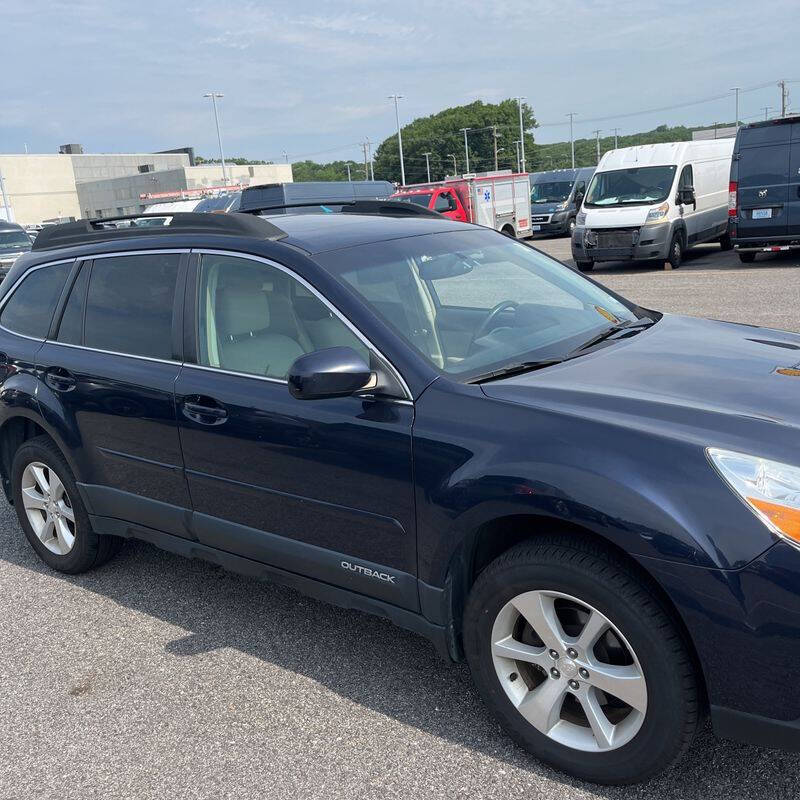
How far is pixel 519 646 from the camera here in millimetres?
2666

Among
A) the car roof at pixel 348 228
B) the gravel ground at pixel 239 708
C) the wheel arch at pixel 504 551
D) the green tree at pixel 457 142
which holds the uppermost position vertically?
the green tree at pixel 457 142

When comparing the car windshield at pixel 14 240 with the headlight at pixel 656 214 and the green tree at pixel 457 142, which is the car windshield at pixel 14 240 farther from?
the green tree at pixel 457 142

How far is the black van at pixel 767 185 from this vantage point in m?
13.9

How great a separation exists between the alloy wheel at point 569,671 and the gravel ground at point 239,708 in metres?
0.19

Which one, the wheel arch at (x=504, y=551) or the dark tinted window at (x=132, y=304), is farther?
the dark tinted window at (x=132, y=304)

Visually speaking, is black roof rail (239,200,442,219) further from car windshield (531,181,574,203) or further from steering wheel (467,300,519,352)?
car windshield (531,181,574,203)

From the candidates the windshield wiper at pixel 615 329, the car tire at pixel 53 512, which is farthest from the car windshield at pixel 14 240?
the windshield wiper at pixel 615 329

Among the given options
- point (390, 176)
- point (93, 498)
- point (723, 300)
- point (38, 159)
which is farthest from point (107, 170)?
point (93, 498)

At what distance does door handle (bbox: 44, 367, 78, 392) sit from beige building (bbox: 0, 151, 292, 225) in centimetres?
6699

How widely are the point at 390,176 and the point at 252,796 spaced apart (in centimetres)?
12791

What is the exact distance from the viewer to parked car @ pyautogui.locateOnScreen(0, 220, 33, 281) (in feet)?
70.0

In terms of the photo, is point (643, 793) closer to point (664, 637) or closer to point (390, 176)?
point (664, 637)

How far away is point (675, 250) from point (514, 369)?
14.3m

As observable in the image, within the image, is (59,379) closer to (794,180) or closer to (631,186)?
(794,180)
